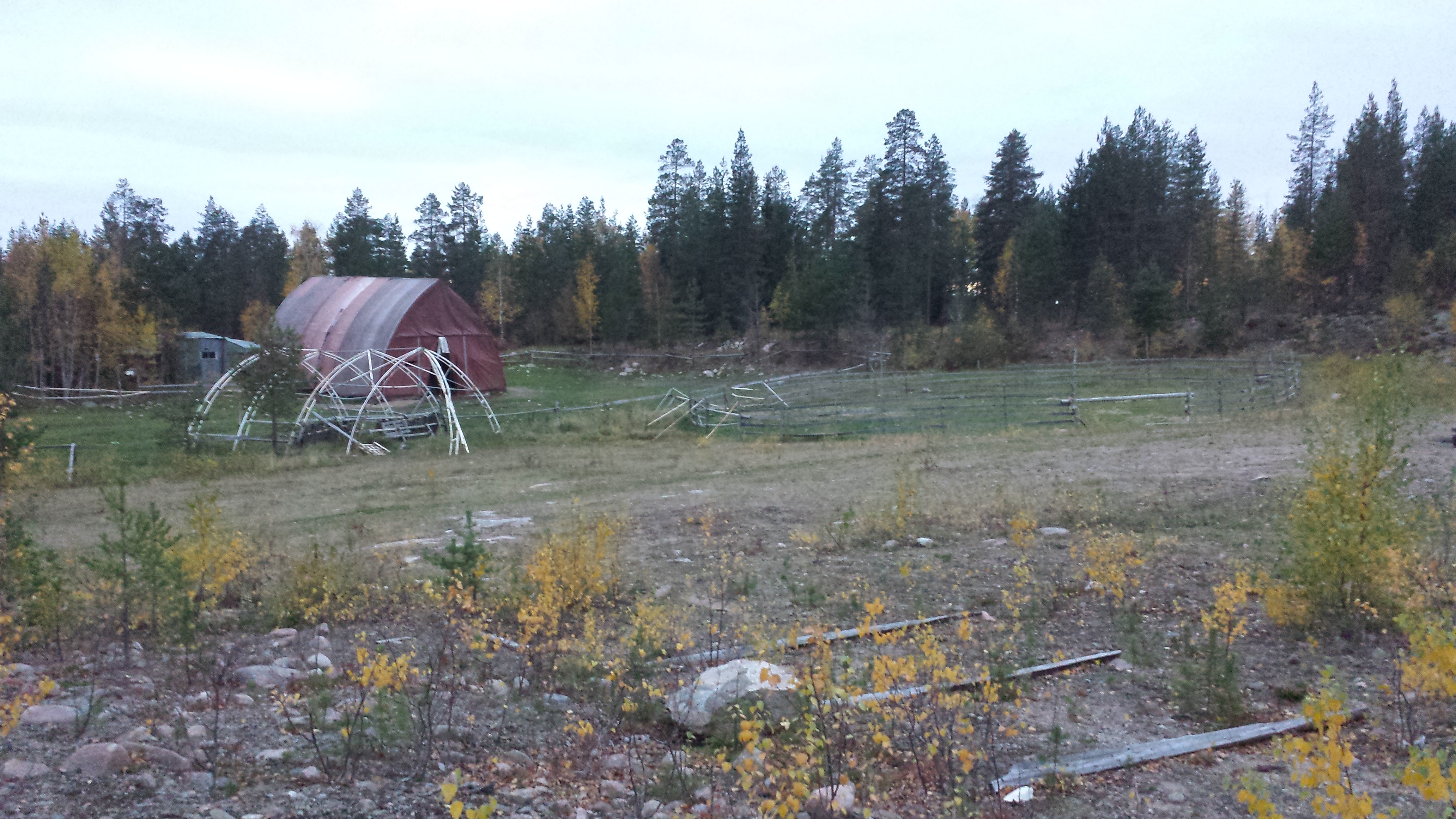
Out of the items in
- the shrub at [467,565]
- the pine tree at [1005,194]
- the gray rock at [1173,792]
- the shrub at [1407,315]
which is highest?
the pine tree at [1005,194]

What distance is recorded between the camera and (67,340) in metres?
36.3

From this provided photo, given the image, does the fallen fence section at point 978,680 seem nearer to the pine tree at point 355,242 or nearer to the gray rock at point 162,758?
the gray rock at point 162,758

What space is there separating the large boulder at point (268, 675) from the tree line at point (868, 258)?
97.1ft

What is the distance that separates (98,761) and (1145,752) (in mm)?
4570

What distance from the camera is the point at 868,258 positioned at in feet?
169

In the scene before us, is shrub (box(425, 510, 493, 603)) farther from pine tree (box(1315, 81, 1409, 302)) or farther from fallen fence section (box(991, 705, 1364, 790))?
pine tree (box(1315, 81, 1409, 302))

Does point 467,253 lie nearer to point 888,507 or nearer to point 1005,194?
point 1005,194

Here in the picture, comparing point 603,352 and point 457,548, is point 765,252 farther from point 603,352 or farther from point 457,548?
point 457,548

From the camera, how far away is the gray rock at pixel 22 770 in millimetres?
3430

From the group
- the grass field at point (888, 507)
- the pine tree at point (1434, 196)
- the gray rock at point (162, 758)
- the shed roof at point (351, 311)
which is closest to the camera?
the gray rock at point (162, 758)

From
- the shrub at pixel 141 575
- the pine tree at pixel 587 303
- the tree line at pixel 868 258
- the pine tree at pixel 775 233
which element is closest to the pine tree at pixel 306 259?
the tree line at pixel 868 258

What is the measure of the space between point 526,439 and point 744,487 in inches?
383

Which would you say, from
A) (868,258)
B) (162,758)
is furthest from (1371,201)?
(162,758)

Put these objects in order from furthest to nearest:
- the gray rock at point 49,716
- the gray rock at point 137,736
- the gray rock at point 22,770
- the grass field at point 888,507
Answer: the grass field at point 888,507 < the gray rock at point 49,716 < the gray rock at point 137,736 < the gray rock at point 22,770
